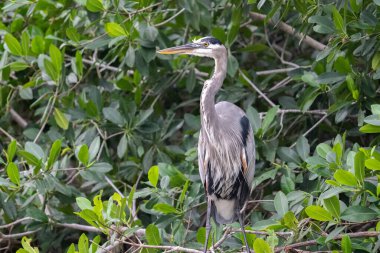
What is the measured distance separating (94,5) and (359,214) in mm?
2110

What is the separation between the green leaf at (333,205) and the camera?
3588mm

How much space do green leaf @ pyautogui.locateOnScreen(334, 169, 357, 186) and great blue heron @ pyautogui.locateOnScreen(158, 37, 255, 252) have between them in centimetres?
85

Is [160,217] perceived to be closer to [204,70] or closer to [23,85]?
[204,70]

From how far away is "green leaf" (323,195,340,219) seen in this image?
359 cm

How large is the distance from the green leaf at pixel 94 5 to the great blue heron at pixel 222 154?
2.36ft

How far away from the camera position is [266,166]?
479cm

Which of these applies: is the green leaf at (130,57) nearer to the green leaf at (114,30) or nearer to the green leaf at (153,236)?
the green leaf at (114,30)

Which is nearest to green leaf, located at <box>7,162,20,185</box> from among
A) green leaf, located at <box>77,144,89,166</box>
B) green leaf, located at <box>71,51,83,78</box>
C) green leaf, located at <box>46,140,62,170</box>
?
green leaf, located at <box>46,140,62,170</box>

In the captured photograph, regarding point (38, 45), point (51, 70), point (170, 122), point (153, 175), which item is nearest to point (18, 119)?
point (38, 45)

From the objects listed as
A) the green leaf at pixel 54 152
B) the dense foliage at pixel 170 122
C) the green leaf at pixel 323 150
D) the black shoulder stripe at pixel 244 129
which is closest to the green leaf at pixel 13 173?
the dense foliage at pixel 170 122

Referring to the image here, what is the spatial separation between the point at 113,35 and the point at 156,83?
68 centimetres

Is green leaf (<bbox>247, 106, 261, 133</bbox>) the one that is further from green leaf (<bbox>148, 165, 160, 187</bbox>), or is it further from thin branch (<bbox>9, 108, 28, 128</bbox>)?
thin branch (<bbox>9, 108, 28, 128</bbox>)

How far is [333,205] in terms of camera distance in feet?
11.8

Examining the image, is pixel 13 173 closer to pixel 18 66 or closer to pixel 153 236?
pixel 153 236
